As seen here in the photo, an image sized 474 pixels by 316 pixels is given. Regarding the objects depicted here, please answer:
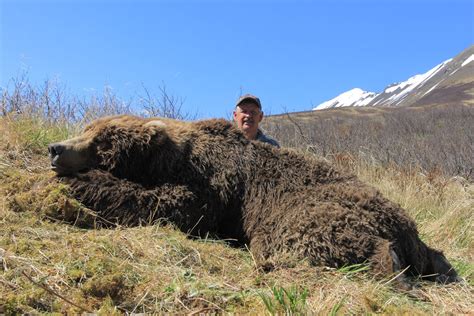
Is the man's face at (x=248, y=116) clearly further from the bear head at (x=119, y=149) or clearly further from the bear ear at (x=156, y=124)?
the bear head at (x=119, y=149)

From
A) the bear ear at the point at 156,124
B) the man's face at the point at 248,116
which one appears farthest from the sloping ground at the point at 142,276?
the man's face at the point at 248,116

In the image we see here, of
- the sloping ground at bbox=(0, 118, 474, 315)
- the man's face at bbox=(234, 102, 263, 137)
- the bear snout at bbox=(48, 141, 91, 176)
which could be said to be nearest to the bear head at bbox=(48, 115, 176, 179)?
the bear snout at bbox=(48, 141, 91, 176)

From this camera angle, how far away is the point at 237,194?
4.39 metres

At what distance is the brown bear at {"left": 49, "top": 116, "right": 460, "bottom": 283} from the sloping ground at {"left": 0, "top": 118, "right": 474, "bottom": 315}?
171 millimetres

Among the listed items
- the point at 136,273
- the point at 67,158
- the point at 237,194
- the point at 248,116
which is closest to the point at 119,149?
the point at 67,158

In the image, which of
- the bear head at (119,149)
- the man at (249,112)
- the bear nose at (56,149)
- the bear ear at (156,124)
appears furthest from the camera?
the man at (249,112)

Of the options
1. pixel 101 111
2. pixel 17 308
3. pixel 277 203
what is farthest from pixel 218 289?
pixel 101 111

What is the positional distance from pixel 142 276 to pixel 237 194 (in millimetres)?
1596

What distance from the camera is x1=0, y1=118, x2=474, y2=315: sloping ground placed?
2.59 meters

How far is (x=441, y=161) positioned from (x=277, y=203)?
35.9ft

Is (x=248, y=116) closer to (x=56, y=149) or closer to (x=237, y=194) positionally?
(x=237, y=194)

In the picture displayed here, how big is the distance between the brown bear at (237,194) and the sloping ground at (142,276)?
0.17 meters

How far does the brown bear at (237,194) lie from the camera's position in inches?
146

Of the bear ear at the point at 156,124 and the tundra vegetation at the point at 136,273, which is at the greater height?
the bear ear at the point at 156,124
